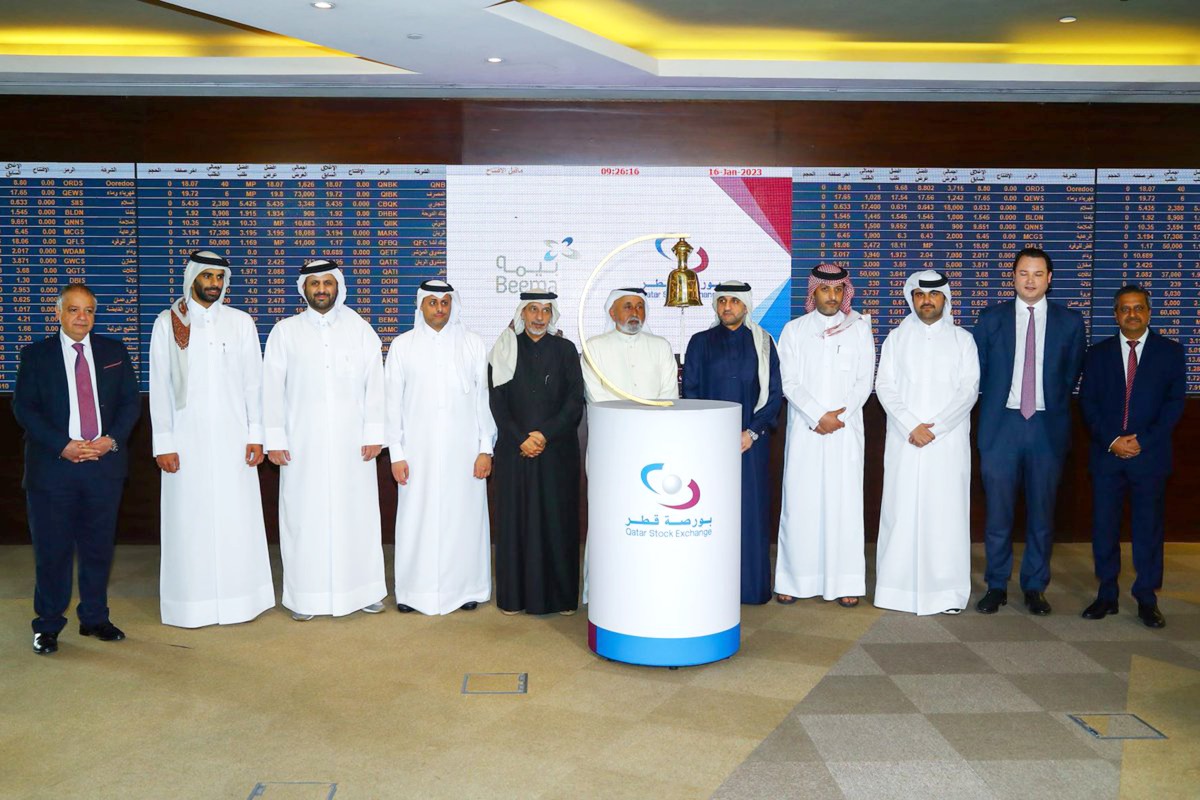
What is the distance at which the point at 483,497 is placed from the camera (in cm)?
531

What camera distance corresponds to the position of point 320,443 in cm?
511

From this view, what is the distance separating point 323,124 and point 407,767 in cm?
475

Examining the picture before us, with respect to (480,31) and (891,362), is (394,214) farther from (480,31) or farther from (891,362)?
(891,362)

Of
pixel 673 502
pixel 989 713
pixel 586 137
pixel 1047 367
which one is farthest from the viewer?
pixel 586 137

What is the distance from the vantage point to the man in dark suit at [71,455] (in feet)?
14.9

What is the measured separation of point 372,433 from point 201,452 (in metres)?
0.85

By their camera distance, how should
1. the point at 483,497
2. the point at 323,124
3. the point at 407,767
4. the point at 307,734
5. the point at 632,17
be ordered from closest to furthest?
1. the point at 407,767
2. the point at 307,734
3. the point at 483,497
4. the point at 632,17
5. the point at 323,124

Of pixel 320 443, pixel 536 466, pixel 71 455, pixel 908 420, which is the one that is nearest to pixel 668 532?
pixel 536 466

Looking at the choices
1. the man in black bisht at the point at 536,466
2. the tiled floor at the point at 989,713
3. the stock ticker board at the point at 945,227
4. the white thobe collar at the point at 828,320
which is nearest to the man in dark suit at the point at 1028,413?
the tiled floor at the point at 989,713

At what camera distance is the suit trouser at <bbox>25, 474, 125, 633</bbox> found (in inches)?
180

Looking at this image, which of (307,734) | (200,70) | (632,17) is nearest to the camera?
(307,734)

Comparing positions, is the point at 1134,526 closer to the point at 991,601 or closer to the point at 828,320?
the point at 991,601

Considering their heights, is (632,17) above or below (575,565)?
above

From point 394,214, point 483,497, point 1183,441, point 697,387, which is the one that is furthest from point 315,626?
point 1183,441
